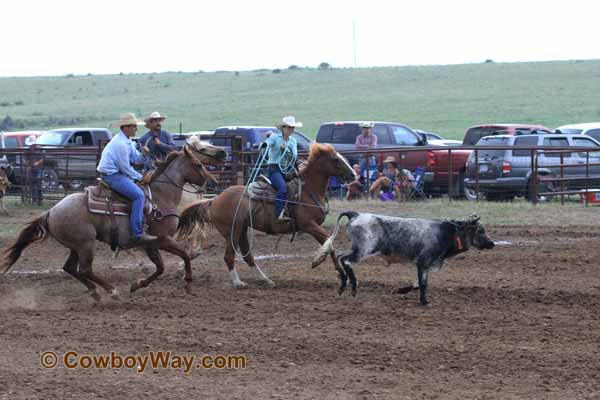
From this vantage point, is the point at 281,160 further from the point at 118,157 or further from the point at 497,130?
the point at 497,130

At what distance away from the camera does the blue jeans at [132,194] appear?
435 inches

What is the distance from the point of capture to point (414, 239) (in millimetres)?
10273

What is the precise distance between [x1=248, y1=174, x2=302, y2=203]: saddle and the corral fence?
22.8 feet

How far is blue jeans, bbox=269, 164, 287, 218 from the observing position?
12086 mm

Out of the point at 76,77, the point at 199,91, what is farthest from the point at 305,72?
the point at 76,77

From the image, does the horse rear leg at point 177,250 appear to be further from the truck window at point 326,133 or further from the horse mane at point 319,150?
the truck window at point 326,133

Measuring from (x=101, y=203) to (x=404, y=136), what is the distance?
1581 centimetres

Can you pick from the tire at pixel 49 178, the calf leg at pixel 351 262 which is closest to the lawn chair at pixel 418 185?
the tire at pixel 49 178

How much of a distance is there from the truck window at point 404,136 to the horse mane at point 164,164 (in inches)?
570

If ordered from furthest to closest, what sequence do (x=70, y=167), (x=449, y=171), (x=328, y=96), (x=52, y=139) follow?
(x=328, y=96)
(x=52, y=139)
(x=70, y=167)
(x=449, y=171)

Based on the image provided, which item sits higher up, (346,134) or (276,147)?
(276,147)

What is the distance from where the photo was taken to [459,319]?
9.41m

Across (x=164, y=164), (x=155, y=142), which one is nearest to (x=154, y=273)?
(x=164, y=164)

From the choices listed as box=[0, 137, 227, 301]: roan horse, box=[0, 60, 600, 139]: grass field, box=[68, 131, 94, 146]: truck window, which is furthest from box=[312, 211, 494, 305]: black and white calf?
box=[0, 60, 600, 139]: grass field
